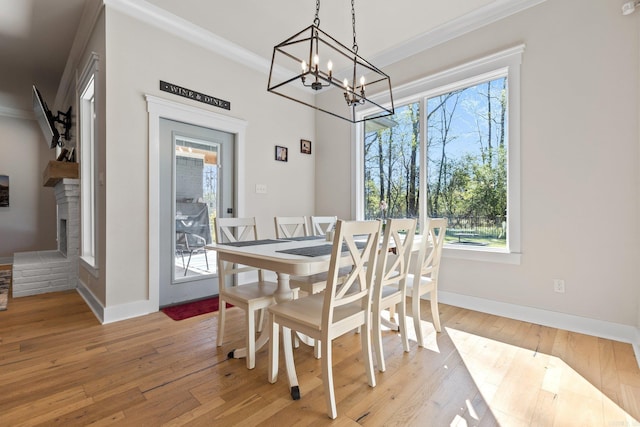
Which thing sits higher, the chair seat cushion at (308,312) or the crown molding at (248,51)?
the crown molding at (248,51)

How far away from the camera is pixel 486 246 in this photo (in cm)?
299

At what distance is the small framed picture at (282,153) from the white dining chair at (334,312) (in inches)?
106

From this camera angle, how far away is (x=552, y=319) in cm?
253

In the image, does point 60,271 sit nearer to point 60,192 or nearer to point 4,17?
point 60,192

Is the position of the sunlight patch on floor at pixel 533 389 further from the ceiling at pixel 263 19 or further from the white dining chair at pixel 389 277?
the ceiling at pixel 263 19

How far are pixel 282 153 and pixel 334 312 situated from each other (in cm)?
294

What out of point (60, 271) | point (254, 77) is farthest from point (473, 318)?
point (60, 271)

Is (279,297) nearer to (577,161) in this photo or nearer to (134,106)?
(134,106)

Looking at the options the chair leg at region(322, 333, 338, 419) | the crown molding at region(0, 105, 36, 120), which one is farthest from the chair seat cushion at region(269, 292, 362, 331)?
the crown molding at region(0, 105, 36, 120)

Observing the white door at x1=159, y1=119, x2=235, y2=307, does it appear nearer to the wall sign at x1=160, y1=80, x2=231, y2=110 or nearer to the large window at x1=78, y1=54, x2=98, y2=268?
the wall sign at x1=160, y1=80, x2=231, y2=110

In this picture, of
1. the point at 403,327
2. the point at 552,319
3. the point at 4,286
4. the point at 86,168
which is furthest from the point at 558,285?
the point at 4,286

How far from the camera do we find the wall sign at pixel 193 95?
118 inches

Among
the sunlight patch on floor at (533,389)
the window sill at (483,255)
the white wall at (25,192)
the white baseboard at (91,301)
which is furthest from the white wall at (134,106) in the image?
the white wall at (25,192)

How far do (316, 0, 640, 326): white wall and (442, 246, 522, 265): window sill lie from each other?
61 mm
